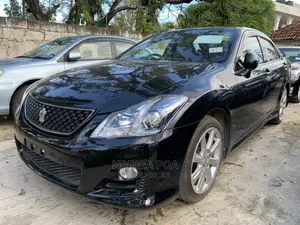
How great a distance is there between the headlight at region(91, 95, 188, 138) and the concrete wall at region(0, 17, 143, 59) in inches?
242

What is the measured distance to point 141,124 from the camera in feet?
5.97

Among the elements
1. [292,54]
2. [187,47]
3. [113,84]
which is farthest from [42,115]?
[292,54]

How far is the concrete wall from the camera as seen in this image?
671cm

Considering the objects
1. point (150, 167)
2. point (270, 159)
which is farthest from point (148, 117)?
point (270, 159)

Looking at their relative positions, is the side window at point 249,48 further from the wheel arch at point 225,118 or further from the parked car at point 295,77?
the parked car at point 295,77

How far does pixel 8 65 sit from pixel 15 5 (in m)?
16.7

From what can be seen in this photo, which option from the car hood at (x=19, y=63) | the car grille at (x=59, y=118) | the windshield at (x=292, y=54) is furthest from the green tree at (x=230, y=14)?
the car grille at (x=59, y=118)

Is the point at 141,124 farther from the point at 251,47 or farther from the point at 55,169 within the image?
the point at 251,47

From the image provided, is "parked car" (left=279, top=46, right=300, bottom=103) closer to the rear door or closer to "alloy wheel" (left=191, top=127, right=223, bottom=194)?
Result: the rear door

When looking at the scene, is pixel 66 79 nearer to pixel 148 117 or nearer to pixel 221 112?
pixel 148 117

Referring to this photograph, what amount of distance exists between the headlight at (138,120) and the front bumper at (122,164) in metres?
Result: 0.05

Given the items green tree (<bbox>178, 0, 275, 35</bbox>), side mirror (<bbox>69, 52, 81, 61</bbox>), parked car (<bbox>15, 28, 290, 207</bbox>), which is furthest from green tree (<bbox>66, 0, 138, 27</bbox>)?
parked car (<bbox>15, 28, 290, 207</bbox>)

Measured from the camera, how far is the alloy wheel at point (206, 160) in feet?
7.25

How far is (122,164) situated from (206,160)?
0.87 metres
